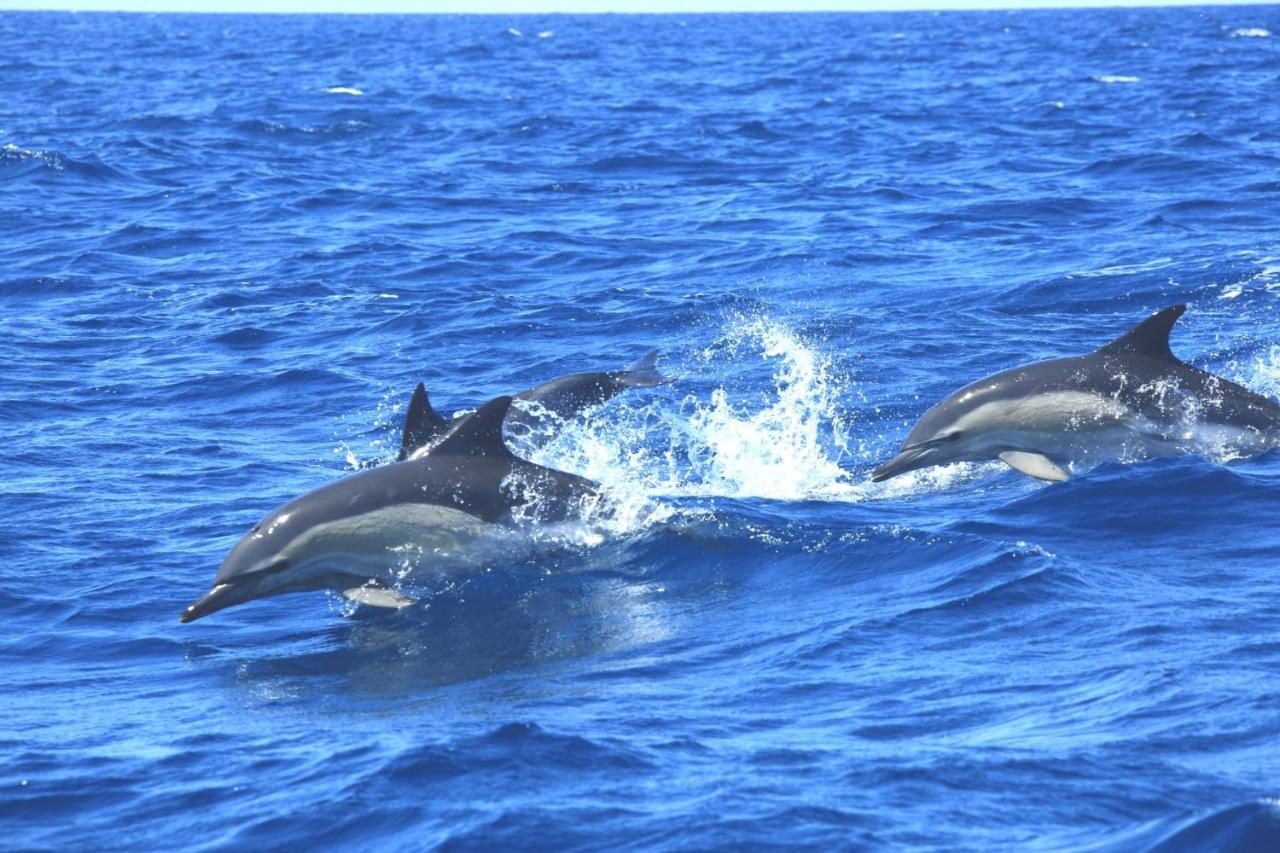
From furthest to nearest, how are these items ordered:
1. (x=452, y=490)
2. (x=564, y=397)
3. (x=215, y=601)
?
(x=564, y=397) → (x=452, y=490) → (x=215, y=601)

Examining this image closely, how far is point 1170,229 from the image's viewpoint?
63.6 ft

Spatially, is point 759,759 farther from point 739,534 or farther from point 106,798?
point 739,534

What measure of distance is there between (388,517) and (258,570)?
0.73 meters

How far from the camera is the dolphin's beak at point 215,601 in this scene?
838cm

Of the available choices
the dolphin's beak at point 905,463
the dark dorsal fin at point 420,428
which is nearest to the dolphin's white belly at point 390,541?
the dark dorsal fin at point 420,428

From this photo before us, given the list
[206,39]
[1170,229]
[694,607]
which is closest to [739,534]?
[694,607]

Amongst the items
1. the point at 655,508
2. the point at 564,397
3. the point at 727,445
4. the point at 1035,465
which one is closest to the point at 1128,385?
the point at 1035,465

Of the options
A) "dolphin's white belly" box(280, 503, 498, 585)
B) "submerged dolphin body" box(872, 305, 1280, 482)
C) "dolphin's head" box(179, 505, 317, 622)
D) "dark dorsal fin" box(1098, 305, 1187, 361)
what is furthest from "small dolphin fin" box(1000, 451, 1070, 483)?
"dolphin's head" box(179, 505, 317, 622)

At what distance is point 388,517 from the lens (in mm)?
8727

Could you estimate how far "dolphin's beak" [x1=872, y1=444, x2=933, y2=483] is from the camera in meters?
10.3

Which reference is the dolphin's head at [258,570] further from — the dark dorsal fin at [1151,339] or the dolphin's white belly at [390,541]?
the dark dorsal fin at [1151,339]

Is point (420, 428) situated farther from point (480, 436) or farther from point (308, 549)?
point (308, 549)

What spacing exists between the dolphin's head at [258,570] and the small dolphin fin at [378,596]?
28 centimetres

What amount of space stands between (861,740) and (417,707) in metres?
2.01
